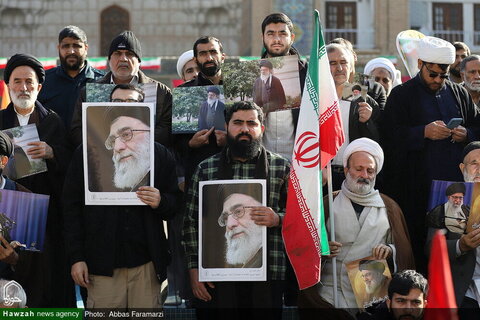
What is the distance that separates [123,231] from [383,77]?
3.63 metres

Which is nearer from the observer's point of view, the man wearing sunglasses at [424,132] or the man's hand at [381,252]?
the man's hand at [381,252]

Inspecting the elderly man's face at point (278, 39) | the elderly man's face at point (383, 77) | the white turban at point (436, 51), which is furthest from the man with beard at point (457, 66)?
the elderly man's face at point (278, 39)

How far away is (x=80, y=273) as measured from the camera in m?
6.51

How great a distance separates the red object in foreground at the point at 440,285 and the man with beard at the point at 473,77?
13.6 feet

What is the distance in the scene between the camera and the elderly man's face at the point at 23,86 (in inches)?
283

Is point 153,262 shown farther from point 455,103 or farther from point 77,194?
point 455,103

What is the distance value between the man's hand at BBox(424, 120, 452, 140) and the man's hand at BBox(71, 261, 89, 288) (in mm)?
2669

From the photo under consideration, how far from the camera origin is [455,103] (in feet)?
24.9

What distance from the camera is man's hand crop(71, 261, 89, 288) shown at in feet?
21.4

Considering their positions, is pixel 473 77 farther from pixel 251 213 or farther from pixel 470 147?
pixel 251 213

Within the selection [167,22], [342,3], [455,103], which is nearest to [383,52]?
[342,3]

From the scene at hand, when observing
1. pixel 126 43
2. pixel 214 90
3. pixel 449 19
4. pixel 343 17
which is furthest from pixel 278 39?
pixel 449 19

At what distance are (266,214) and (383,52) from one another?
23.6 meters

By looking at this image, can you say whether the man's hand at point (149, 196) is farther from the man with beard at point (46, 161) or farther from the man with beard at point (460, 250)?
the man with beard at point (460, 250)
